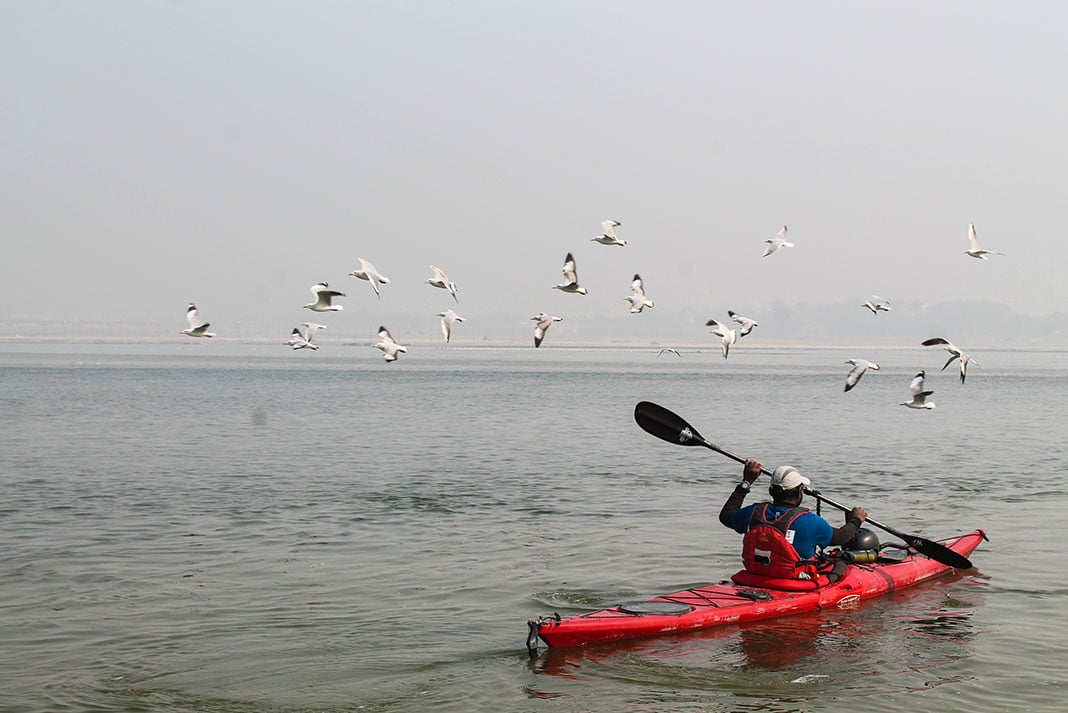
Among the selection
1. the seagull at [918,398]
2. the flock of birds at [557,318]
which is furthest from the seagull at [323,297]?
the seagull at [918,398]

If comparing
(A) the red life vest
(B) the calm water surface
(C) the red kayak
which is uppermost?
(A) the red life vest

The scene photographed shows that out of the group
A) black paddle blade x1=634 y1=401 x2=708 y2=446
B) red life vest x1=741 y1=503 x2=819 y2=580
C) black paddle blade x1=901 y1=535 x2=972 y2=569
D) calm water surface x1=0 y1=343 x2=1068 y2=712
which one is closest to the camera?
calm water surface x1=0 y1=343 x2=1068 y2=712

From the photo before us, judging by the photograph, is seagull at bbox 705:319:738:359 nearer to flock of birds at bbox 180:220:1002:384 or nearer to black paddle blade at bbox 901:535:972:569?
flock of birds at bbox 180:220:1002:384

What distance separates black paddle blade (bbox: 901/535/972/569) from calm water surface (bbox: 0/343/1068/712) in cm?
26

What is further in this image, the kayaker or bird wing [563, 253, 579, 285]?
bird wing [563, 253, 579, 285]

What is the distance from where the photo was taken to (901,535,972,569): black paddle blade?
1375 cm

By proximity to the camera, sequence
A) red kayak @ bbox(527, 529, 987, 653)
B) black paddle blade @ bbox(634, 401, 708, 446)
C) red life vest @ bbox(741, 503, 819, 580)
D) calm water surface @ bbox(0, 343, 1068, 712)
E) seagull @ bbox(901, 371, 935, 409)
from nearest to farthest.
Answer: calm water surface @ bbox(0, 343, 1068, 712), red kayak @ bbox(527, 529, 987, 653), red life vest @ bbox(741, 503, 819, 580), black paddle blade @ bbox(634, 401, 708, 446), seagull @ bbox(901, 371, 935, 409)

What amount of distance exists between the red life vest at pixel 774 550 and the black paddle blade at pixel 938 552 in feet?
7.81

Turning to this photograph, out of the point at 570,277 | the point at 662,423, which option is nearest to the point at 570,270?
the point at 570,277

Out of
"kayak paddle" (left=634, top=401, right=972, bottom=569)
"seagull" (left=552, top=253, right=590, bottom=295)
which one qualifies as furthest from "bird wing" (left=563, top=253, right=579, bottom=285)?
"kayak paddle" (left=634, top=401, right=972, bottom=569)

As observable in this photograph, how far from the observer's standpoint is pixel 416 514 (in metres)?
19.4

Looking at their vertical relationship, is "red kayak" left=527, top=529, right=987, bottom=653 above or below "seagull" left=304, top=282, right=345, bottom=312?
below

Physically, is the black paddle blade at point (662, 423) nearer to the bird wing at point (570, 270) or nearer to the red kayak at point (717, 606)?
the red kayak at point (717, 606)

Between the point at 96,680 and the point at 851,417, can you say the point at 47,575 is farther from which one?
the point at 851,417
